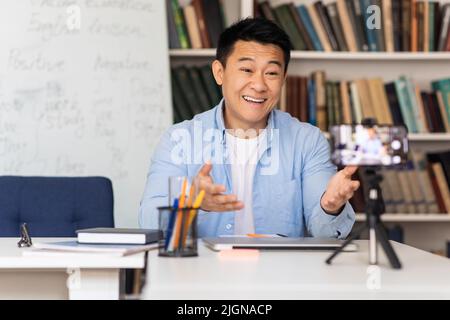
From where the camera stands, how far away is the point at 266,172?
2.31 meters

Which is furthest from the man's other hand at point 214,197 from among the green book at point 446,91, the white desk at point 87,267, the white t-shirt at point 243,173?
the green book at point 446,91

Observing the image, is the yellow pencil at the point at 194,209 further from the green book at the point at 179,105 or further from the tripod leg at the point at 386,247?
the green book at the point at 179,105

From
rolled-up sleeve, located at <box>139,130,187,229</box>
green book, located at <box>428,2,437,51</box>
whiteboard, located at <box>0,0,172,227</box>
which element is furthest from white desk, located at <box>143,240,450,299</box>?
green book, located at <box>428,2,437,51</box>

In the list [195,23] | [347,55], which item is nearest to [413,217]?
[347,55]

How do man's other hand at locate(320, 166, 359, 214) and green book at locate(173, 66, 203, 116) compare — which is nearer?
man's other hand at locate(320, 166, 359, 214)

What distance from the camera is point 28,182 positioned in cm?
233

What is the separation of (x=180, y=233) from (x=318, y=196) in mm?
770

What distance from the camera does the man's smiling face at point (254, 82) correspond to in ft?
7.93

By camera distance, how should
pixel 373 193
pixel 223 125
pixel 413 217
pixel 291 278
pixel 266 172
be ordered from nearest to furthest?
pixel 291 278 < pixel 373 193 < pixel 266 172 < pixel 223 125 < pixel 413 217

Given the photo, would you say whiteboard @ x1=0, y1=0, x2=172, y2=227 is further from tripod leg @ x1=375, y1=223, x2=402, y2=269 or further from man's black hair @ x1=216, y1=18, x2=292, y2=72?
tripod leg @ x1=375, y1=223, x2=402, y2=269

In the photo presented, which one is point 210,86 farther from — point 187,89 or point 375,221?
point 375,221

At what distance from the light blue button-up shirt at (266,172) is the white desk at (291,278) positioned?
2.04 feet

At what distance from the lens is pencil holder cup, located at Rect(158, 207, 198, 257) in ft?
5.03

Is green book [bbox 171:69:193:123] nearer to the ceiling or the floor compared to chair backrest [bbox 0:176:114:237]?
nearer to the ceiling
